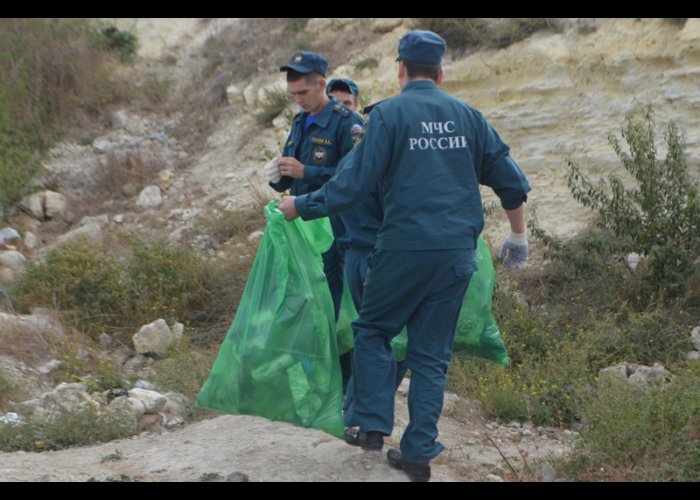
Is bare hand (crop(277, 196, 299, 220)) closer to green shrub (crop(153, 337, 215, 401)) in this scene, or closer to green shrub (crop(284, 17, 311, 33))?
green shrub (crop(153, 337, 215, 401))

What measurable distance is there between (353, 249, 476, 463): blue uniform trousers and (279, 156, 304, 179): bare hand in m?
0.80

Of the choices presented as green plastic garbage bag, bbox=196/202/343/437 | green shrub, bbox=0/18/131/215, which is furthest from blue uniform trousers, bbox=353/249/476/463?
green shrub, bbox=0/18/131/215

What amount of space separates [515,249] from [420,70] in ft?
3.08

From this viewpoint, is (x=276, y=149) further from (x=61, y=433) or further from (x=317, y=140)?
(x=61, y=433)

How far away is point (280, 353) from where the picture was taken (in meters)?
4.06

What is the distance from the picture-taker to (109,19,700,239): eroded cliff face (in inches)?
324

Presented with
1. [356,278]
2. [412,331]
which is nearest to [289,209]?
[356,278]

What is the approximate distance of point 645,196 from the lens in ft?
22.5

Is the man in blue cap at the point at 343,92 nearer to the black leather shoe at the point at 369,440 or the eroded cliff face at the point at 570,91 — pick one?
the black leather shoe at the point at 369,440

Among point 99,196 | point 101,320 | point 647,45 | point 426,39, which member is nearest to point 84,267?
point 101,320

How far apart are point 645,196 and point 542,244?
1094mm

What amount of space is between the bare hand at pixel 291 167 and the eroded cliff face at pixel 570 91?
151 inches

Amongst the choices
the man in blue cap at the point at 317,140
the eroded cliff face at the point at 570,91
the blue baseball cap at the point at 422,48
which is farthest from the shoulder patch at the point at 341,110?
the eroded cliff face at the point at 570,91

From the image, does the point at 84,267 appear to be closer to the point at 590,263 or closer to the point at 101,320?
the point at 101,320
